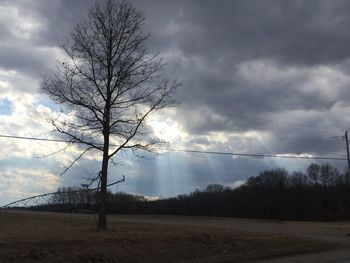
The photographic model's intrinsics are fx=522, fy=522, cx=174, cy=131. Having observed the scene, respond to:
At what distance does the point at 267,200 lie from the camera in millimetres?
130875

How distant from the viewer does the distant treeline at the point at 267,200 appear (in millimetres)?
117375

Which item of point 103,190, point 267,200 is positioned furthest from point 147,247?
point 267,200

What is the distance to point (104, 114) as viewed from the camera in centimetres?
2525

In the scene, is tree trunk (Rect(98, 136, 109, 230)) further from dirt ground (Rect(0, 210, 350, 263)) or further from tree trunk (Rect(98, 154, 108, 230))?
dirt ground (Rect(0, 210, 350, 263))

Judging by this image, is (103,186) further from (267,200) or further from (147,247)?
(267,200)

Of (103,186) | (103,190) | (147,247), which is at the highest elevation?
(103,186)

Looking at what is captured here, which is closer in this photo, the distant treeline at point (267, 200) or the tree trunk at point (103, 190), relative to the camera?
the tree trunk at point (103, 190)

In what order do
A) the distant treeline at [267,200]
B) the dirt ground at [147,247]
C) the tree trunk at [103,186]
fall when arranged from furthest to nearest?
1. the distant treeline at [267,200]
2. the tree trunk at [103,186]
3. the dirt ground at [147,247]

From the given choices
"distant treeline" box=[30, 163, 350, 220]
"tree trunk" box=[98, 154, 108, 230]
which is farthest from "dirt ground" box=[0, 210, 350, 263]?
"distant treeline" box=[30, 163, 350, 220]

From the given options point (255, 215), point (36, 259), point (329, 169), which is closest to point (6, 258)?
point (36, 259)

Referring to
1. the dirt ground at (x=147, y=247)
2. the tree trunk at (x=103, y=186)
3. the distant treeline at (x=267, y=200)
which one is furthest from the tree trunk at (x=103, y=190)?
the distant treeline at (x=267, y=200)

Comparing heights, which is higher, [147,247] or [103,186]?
[103,186]

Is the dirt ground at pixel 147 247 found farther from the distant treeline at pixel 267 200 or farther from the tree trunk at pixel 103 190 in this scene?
the distant treeline at pixel 267 200

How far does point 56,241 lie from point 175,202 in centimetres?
12165
